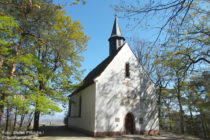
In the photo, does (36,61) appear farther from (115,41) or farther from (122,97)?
(115,41)

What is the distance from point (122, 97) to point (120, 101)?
1.67ft

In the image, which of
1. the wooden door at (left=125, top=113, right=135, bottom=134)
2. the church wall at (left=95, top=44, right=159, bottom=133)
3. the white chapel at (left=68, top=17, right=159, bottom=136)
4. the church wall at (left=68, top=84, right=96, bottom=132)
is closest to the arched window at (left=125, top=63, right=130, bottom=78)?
the white chapel at (left=68, top=17, right=159, bottom=136)

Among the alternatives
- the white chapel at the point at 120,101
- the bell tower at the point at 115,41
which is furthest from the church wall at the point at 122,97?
the bell tower at the point at 115,41

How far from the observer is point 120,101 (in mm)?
16500

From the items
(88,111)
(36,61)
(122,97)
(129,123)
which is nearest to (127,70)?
(122,97)

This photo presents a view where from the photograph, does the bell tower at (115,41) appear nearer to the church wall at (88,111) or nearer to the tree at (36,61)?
the tree at (36,61)

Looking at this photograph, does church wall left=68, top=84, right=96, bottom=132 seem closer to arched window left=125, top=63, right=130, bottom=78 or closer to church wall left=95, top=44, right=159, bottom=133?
church wall left=95, top=44, right=159, bottom=133

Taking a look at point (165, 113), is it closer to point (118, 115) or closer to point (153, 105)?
point (153, 105)

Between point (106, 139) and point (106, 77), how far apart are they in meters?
6.30

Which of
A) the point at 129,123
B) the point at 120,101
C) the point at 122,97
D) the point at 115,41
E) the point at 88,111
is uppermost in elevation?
the point at 115,41

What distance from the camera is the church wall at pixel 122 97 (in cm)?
1554

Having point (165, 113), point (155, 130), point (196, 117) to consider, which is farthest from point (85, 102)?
point (196, 117)

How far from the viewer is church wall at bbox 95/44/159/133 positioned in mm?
15539

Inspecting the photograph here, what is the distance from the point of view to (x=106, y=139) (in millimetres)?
13273
